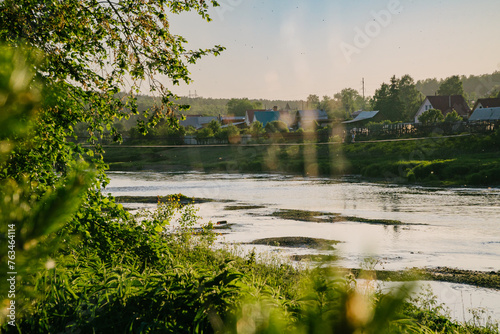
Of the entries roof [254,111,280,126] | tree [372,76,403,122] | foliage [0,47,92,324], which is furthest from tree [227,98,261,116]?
foliage [0,47,92,324]

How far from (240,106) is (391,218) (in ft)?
498

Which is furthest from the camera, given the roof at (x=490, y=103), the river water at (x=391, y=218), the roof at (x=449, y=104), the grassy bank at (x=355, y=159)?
the roof at (x=449, y=104)

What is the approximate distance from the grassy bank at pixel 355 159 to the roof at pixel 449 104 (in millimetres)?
55932

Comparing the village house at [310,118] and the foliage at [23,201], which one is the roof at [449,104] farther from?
the foliage at [23,201]

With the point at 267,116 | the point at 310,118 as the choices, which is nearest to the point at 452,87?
the point at 310,118

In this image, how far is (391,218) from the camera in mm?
22125

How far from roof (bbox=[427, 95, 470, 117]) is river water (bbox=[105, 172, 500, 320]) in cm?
7811

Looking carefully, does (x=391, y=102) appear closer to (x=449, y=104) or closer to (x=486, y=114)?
(x=449, y=104)

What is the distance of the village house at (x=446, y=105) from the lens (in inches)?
4222

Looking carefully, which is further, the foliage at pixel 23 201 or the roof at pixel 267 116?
the roof at pixel 267 116

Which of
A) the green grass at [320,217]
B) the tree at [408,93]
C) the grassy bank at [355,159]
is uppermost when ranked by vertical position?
the tree at [408,93]

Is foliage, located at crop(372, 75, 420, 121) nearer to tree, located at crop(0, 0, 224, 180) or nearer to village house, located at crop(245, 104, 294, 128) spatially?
village house, located at crop(245, 104, 294, 128)

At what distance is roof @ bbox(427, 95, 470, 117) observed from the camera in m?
108

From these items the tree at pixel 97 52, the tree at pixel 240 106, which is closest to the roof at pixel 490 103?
the tree at pixel 240 106
